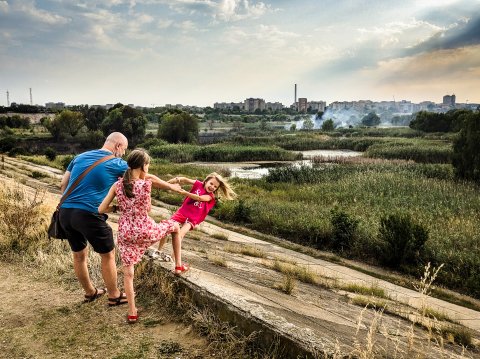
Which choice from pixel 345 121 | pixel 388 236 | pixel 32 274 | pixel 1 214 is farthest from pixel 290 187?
pixel 345 121

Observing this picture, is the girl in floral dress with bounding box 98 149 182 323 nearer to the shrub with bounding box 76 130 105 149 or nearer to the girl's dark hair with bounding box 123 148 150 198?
the girl's dark hair with bounding box 123 148 150 198

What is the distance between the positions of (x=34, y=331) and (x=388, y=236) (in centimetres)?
859

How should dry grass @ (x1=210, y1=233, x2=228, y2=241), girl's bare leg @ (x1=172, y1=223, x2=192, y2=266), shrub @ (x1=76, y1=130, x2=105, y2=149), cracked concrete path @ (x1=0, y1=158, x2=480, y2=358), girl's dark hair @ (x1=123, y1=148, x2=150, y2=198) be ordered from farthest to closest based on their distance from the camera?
shrub @ (x1=76, y1=130, x2=105, y2=149) → dry grass @ (x1=210, y1=233, x2=228, y2=241) → girl's bare leg @ (x1=172, y1=223, x2=192, y2=266) → girl's dark hair @ (x1=123, y1=148, x2=150, y2=198) → cracked concrete path @ (x1=0, y1=158, x2=480, y2=358)

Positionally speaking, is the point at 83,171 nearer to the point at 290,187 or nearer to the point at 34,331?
the point at 34,331

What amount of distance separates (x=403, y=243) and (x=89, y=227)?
831cm

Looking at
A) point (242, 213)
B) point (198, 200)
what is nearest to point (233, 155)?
point (242, 213)

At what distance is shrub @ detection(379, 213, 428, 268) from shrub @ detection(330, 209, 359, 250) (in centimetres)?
114

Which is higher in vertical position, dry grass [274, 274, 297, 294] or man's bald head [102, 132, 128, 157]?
man's bald head [102, 132, 128, 157]

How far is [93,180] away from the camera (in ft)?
14.1

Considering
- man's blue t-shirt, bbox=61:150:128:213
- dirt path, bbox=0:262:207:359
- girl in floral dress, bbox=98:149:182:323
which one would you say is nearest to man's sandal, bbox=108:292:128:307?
dirt path, bbox=0:262:207:359

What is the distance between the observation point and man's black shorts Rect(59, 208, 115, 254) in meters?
4.20

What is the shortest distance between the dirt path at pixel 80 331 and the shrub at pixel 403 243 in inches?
296

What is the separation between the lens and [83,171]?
433 cm

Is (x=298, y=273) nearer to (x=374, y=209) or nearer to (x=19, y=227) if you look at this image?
(x=19, y=227)
